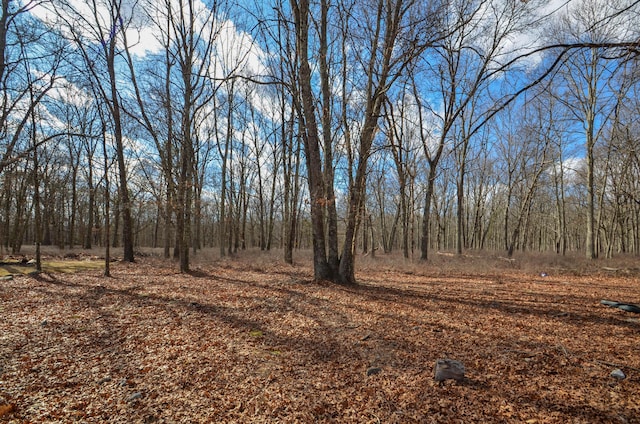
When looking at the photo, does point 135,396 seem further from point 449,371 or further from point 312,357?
point 449,371

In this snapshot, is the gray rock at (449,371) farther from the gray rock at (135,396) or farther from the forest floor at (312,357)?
the gray rock at (135,396)

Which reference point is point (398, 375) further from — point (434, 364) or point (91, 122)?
point (91, 122)

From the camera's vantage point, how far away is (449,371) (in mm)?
2830

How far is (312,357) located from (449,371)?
59.3 inches

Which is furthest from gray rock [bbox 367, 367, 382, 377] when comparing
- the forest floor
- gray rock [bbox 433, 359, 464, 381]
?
gray rock [bbox 433, 359, 464, 381]

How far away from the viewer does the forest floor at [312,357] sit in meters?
2.44

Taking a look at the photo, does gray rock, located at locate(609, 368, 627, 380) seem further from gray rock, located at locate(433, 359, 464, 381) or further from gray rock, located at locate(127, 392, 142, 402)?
gray rock, located at locate(127, 392, 142, 402)

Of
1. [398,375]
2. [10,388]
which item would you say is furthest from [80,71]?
[398,375]

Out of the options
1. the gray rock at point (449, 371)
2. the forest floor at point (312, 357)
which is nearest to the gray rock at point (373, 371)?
the forest floor at point (312, 357)

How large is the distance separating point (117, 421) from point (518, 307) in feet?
20.5

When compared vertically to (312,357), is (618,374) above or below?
above

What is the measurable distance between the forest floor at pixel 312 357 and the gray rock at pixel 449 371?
8 cm

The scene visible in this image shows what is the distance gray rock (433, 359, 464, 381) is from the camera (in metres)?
2.81

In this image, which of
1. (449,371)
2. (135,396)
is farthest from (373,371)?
(135,396)
